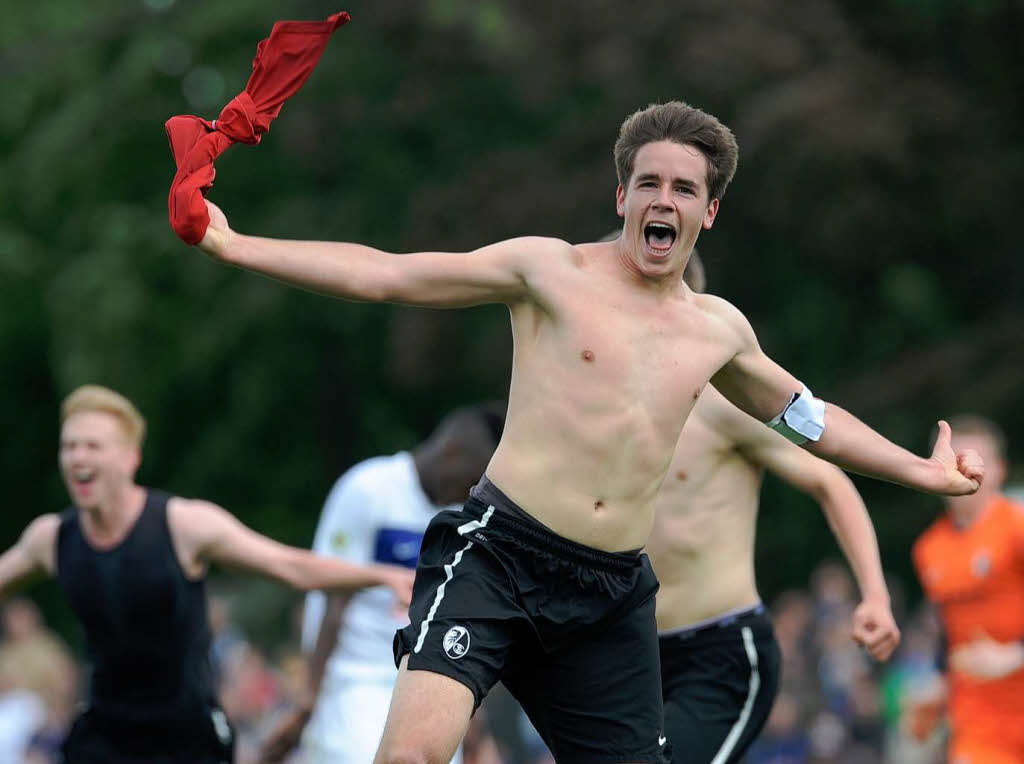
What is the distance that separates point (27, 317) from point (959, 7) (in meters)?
12.7

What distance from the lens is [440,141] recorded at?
24438 millimetres

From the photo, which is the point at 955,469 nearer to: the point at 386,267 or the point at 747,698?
the point at 747,698

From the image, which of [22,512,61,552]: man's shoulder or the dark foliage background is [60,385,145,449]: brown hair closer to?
[22,512,61,552]: man's shoulder

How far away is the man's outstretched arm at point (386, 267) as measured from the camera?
512 cm

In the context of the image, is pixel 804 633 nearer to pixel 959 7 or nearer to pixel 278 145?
pixel 959 7

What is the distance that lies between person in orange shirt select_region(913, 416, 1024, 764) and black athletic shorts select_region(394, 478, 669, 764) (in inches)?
161

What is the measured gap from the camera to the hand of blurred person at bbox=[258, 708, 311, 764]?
7703 mm

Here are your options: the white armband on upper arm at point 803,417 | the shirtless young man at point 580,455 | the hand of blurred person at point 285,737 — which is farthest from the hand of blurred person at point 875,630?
the hand of blurred person at point 285,737

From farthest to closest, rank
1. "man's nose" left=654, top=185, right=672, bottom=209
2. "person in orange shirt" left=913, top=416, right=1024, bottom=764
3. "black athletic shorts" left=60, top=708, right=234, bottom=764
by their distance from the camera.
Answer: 1. "person in orange shirt" left=913, top=416, right=1024, bottom=764
2. "black athletic shorts" left=60, top=708, right=234, bottom=764
3. "man's nose" left=654, top=185, right=672, bottom=209

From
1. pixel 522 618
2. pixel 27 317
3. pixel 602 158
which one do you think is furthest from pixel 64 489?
pixel 522 618

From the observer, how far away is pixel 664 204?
5.50 m

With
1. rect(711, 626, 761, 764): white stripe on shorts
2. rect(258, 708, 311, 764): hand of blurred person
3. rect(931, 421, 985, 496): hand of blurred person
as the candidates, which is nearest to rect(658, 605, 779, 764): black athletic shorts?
rect(711, 626, 761, 764): white stripe on shorts

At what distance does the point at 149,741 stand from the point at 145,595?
0.55m

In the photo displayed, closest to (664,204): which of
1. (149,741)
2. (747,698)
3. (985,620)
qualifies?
(747,698)
